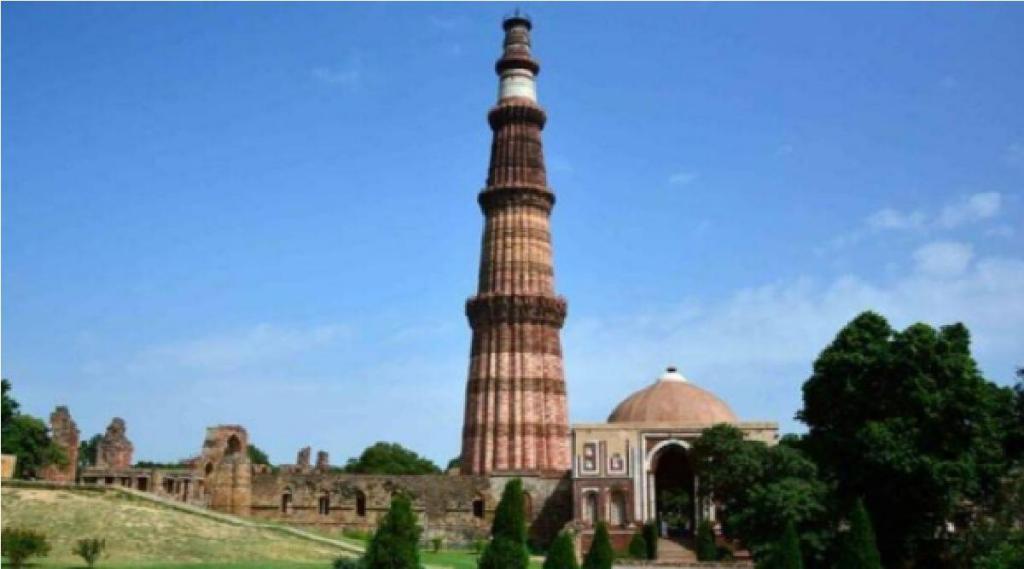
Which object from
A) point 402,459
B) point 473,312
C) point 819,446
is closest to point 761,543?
point 819,446

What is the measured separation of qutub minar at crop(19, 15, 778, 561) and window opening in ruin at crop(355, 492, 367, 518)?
0.13 feet

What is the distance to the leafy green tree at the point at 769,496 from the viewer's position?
2647cm

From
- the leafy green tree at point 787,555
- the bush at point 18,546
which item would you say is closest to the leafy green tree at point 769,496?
the leafy green tree at point 787,555

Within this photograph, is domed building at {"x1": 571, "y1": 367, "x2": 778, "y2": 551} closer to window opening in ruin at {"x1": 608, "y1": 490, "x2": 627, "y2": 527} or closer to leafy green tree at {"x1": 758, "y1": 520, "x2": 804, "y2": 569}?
window opening in ruin at {"x1": 608, "y1": 490, "x2": 627, "y2": 527}

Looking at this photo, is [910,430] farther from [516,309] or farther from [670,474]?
[670,474]

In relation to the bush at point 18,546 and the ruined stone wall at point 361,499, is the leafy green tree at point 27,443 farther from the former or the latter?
the bush at point 18,546

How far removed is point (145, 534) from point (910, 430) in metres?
19.5

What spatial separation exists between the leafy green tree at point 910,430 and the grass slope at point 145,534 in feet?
44.2

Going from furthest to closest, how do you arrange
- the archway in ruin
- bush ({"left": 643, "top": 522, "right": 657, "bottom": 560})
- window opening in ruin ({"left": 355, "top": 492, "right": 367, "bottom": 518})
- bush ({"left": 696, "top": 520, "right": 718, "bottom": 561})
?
window opening in ruin ({"left": 355, "top": 492, "right": 367, "bottom": 518}), the archway in ruin, bush ({"left": 643, "top": 522, "right": 657, "bottom": 560}), bush ({"left": 696, "top": 520, "right": 718, "bottom": 561})

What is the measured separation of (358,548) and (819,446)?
1352 centimetres

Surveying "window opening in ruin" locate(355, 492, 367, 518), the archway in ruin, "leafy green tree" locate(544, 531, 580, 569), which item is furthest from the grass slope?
the archway in ruin

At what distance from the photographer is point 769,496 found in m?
26.8

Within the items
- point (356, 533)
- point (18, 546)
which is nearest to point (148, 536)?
point (18, 546)

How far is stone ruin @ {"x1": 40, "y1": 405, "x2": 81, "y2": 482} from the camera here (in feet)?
135
